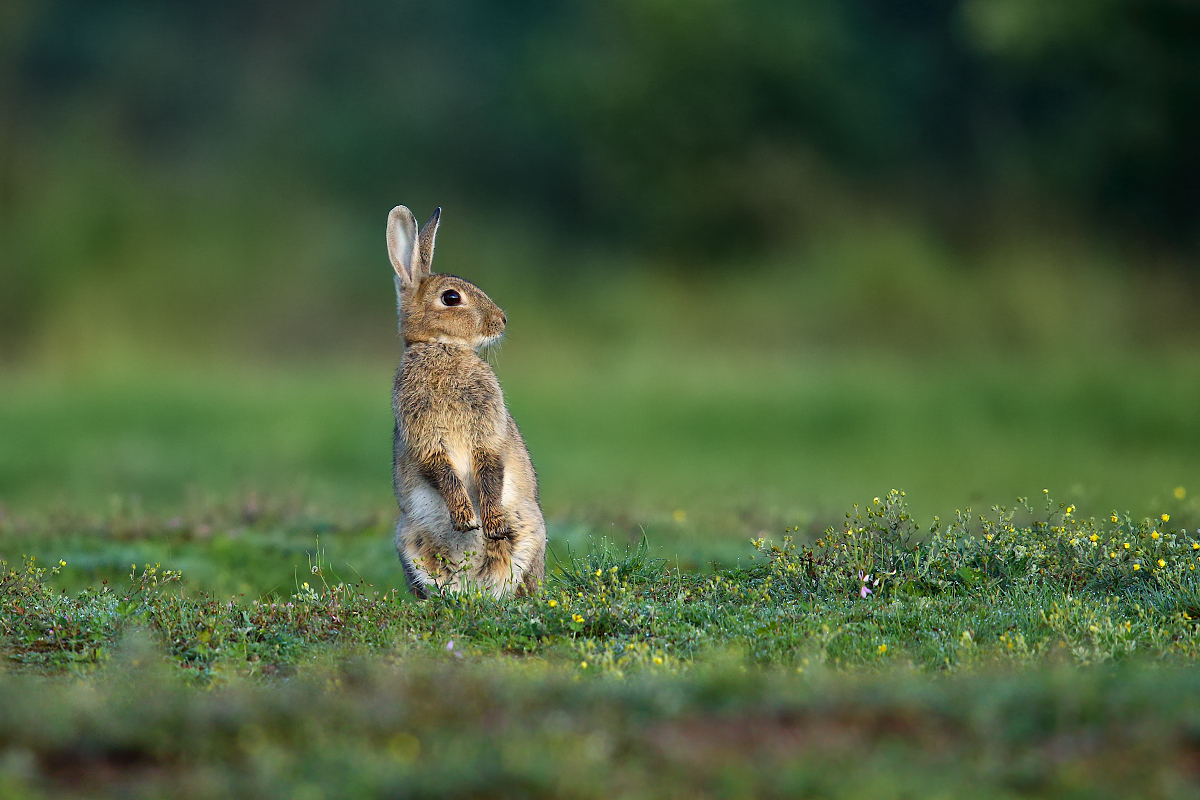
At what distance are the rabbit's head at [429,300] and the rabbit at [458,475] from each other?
12 millimetres

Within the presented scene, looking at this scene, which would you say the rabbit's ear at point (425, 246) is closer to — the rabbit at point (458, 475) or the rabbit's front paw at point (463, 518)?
the rabbit at point (458, 475)

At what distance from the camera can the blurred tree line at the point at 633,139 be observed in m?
23.4

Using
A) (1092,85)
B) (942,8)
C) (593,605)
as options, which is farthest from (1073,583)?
(942,8)

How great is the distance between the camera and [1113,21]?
20.8 m

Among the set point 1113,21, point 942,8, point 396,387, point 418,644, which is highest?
point 942,8

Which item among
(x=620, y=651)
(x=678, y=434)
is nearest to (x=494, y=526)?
(x=620, y=651)

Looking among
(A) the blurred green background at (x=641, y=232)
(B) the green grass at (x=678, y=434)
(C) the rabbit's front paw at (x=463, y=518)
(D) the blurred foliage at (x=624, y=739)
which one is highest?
(A) the blurred green background at (x=641, y=232)

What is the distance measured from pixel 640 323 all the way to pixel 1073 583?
1816 cm

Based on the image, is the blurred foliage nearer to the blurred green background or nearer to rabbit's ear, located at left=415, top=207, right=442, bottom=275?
rabbit's ear, located at left=415, top=207, right=442, bottom=275

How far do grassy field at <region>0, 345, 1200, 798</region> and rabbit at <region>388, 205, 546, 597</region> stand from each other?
0.31 meters

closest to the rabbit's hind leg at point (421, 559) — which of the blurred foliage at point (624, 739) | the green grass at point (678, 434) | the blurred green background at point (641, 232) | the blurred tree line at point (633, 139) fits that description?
the blurred foliage at point (624, 739)

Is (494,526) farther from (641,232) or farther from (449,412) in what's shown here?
(641,232)

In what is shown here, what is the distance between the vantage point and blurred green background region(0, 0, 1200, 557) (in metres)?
19.3

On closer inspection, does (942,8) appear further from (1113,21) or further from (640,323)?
(640,323)
